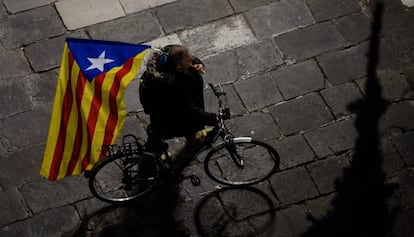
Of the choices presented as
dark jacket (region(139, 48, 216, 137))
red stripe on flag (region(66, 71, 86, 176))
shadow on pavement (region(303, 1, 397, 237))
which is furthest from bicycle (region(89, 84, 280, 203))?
shadow on pavement (region(303, 1, 397, 237))

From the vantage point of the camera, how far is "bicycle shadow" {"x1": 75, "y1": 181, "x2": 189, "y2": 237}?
6656mm

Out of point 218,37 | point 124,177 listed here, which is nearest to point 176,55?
point 124,177

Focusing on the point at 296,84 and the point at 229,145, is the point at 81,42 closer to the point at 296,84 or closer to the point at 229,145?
the point at 229,145

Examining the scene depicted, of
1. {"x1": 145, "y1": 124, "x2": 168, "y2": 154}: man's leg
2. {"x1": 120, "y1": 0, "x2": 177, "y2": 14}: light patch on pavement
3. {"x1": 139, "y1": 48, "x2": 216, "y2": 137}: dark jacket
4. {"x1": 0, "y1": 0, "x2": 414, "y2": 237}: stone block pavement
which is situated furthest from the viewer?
{"x1": 120, "y1": 0, "x2": 177, "y2": 14}: light patch on pavement

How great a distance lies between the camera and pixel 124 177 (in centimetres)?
657

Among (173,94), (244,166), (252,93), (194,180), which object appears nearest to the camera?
(173,94)

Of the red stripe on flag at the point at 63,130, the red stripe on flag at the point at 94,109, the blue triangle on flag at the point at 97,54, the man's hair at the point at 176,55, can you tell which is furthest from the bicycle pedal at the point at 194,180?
the blue triangle on flag at the point at 97,54

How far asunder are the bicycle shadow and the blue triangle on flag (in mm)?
2265

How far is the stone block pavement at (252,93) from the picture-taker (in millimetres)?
6797

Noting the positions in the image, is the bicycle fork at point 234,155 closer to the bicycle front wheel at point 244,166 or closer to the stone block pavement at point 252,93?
the bicycle front wheel at point 244,166

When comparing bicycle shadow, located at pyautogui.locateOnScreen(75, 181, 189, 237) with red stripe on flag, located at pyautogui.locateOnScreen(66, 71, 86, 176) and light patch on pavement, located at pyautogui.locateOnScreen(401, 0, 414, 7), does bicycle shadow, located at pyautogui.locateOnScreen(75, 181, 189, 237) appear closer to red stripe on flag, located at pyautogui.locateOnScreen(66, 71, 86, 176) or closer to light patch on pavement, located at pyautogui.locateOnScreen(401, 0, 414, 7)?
red stripe on flag, located at pyautogui.locateOnScreen(66, 71, 86, 176)

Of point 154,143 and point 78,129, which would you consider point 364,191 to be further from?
point 78,129

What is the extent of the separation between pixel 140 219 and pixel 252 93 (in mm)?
2294

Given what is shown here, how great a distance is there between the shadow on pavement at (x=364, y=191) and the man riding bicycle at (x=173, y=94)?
204 cm
